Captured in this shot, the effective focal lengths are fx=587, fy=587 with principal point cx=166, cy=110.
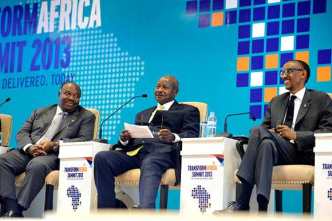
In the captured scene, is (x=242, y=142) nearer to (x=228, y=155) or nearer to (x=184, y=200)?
(x=228, y=155)

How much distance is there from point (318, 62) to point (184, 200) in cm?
171

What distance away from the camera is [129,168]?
394 cm

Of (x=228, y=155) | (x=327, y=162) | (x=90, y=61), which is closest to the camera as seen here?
(x=327, y=162)

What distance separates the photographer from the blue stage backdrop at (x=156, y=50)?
4750 millimetres

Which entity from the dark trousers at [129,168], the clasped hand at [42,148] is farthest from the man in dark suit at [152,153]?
the clasped hand at [42,148]

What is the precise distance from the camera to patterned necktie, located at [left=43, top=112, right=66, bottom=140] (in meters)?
4.54

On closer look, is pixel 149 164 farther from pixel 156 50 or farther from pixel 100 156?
pixel 156 50

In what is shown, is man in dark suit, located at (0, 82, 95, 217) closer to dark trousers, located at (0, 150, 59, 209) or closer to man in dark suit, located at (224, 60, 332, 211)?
dark trousers, located at (0, 150, 59, 209)

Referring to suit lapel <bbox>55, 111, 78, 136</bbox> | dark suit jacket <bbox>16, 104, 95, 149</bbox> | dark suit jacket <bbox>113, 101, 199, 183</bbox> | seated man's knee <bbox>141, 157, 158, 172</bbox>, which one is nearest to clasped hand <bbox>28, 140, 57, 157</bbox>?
dark suit jacket <bbox>16, 104, 95, 149</bbox>

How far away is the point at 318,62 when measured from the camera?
15.0 ft

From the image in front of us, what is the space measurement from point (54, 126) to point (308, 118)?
2010 mm

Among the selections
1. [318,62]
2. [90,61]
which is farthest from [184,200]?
[90,61]

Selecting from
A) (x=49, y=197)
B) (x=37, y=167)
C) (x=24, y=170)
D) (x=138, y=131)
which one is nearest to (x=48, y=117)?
(x=24, y=170)

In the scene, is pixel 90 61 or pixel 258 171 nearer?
pixel 258 171
